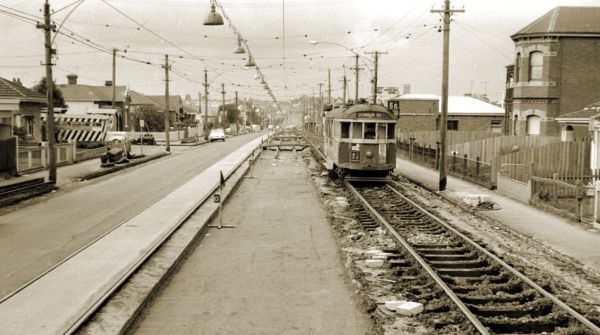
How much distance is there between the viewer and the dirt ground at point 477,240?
873 cm

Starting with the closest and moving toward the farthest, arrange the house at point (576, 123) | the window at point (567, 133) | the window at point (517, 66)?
the house at point (576, 123) < the window at point (567, 133) < the window at point (517, 66)

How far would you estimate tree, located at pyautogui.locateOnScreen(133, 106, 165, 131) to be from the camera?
8031 cm

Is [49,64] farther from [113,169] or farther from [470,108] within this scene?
[470,108]

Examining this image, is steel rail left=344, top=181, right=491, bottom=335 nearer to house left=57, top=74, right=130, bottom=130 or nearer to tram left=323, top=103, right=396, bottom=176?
tram left=323, top=103, right=396, bottom=176

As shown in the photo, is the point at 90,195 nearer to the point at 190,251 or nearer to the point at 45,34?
the point at 45,34

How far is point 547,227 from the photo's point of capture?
16141mm

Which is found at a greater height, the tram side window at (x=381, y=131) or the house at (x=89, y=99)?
the house at (x=89, y=99)

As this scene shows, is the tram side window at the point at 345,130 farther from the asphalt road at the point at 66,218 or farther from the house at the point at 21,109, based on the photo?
the house at the point at 21,109

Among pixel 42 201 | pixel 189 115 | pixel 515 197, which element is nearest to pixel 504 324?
pixel 515 197

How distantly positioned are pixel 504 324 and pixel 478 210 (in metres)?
11.2

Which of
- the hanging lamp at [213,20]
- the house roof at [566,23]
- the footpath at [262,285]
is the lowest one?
the footpath at [262,285]

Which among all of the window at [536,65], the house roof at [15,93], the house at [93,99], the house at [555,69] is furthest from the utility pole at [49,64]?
the house at [93,99]

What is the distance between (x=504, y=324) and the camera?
844 cm

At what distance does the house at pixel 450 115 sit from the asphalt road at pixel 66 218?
38.7 metres
